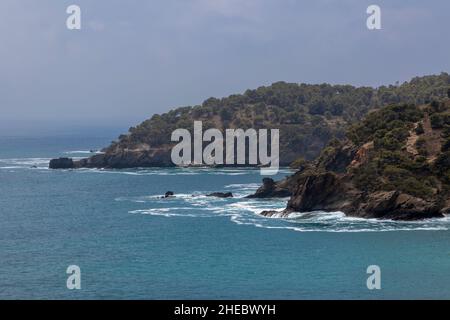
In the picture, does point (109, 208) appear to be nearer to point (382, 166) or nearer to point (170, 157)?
point (382, 166)

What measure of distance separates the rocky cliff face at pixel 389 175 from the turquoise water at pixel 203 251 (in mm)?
2351

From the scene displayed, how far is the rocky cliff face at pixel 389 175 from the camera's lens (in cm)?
9644

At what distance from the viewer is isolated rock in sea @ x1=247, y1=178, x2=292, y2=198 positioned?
122 metres

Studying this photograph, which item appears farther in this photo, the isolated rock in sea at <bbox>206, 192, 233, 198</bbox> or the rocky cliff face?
the isolated rock in sea at <bbox>206, 192, 233, 198</bbox>

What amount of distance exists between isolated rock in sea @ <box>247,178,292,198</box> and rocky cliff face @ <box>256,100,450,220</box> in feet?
26.9

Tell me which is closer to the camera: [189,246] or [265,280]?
[265,280]

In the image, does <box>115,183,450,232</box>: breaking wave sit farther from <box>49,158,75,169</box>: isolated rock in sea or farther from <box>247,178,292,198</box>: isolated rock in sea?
<box>49,158,75,169</box>: isolated rock in sea

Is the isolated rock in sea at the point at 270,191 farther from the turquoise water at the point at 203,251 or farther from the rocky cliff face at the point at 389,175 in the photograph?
the rocky cliff face at the point at 389,175

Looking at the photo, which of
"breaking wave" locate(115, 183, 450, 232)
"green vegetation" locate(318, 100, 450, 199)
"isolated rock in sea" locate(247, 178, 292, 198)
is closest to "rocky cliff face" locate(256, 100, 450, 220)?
"green vegetation" locate(318, 100, 450, 199)

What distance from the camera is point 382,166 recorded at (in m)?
103

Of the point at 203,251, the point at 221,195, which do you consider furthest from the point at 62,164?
the point at 203,251

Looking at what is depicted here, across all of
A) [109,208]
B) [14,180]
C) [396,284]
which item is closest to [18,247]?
[109,208]

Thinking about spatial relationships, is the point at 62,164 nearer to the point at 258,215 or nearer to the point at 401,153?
the point at 258,215
